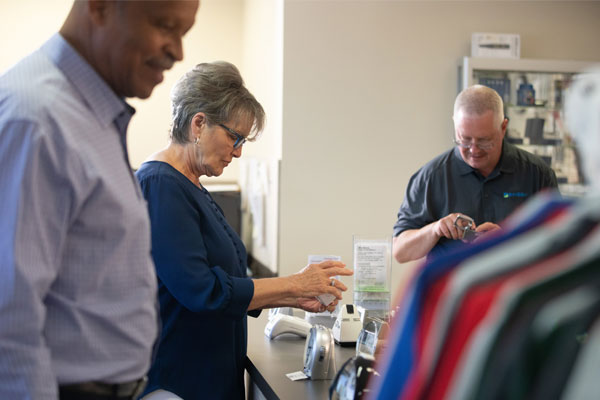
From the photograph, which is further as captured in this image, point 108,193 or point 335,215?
point 335,215

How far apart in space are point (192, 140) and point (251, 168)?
9.62 feet

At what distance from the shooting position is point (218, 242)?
1813 millimetres

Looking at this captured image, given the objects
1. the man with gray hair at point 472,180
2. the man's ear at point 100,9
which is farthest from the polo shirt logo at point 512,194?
the man's ear at point 100,9

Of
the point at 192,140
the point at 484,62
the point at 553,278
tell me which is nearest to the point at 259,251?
the point at 484,62

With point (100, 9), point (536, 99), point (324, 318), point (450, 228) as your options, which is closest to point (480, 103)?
point (450, 228)

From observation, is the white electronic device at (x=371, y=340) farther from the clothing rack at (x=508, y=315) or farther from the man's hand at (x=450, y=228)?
the clothing rack at (x=508, y=315)

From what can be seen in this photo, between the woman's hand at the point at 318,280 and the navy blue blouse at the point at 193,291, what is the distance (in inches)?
6.9

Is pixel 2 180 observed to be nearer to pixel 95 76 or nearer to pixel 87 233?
pixel 87 233

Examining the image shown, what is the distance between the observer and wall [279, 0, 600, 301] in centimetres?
365

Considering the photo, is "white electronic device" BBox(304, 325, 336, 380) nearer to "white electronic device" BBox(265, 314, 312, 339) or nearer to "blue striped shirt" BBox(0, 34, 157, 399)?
"white electronic device" BBox(265, 314, 312, 339)

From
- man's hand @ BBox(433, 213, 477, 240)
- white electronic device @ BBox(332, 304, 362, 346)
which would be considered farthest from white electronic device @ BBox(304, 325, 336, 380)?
man's hand @ BBox(433, 213, 477, 240)

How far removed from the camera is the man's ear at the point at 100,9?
41.3 inches

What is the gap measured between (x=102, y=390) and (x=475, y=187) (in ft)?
6.41

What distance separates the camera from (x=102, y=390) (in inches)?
42.3
